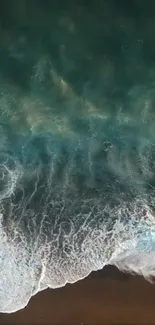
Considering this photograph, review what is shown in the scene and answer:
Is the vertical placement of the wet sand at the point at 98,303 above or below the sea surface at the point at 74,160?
below

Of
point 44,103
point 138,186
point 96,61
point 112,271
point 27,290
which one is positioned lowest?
point 27,290

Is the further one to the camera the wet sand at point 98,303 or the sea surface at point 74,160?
the wet sand at point 98,303

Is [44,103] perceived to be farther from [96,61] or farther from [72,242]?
[72,242]

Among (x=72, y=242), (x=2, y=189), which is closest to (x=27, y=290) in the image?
(x=72, y=242)

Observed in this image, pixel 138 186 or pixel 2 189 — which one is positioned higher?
pixel 138 186

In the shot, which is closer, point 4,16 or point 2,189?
point 4,16
